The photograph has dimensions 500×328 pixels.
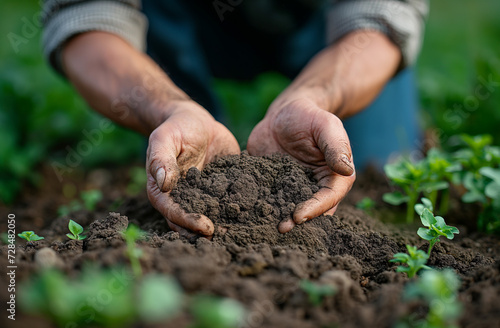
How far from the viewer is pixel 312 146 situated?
1920 mm

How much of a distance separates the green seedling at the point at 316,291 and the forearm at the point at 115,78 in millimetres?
1526

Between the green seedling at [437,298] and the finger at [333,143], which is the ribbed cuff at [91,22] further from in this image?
the green seedling at [437,298]

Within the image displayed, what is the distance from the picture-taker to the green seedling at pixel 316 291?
3.67 ft

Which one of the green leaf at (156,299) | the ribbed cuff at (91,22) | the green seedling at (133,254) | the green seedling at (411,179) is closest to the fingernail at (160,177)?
the green seedling at (133,254)

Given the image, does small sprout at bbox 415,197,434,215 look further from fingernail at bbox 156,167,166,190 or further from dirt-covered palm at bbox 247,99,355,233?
fingernail at bbox 156,167,166,190

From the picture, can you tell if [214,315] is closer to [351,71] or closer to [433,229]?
[433,229]

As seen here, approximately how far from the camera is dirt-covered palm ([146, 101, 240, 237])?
5.39ft

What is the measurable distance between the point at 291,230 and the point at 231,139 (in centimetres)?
65

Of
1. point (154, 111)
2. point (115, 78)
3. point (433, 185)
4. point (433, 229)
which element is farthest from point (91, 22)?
point (433, 229)

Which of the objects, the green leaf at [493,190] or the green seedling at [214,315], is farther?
the green leaf at [493,190]

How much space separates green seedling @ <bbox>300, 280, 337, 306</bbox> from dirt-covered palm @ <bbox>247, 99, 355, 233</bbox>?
0.48 metres

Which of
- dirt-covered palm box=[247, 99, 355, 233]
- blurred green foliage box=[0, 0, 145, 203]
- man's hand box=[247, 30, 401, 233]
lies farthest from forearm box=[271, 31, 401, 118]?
blurred green foliage box=[0, 0, 145, 203]

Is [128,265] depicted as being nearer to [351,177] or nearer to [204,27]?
[351,177]

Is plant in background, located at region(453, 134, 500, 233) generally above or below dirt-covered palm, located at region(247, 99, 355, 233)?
below
